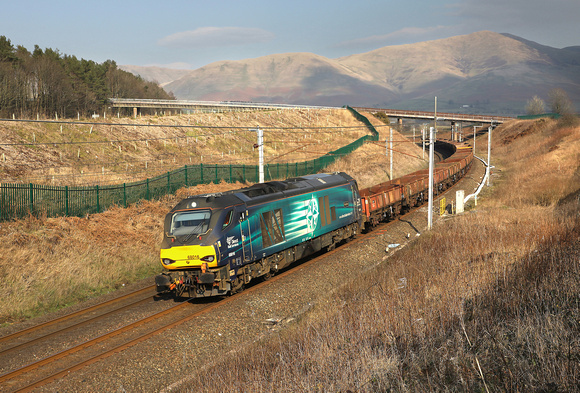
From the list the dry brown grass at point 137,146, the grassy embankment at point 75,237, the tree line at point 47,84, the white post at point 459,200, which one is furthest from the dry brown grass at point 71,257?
the tree line at point 47,84

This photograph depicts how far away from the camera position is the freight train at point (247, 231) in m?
13.9

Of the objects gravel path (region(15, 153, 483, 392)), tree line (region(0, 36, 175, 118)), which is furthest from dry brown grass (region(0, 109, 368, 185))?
tree line (region(0, 36, 175, 118))

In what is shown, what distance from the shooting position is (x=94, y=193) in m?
22.8

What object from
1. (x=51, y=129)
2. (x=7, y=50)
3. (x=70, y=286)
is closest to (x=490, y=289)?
(x=70, y=286)

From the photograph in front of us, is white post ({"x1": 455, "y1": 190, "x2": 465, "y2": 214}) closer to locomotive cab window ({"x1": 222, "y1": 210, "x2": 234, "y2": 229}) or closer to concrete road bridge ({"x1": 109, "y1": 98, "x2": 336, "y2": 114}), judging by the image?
locomotive cab window ({"x1": 222, "y1": 210, "x2": 234, "y2": 229})

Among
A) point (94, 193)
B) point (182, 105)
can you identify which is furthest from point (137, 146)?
point (182, 105)

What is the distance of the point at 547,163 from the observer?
47.2 meters

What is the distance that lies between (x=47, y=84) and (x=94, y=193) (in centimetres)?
6098

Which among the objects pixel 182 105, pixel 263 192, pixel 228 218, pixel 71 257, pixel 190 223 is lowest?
pixel 71 257

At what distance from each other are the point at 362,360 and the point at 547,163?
48051mm

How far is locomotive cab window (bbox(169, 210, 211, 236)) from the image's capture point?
1426 cm

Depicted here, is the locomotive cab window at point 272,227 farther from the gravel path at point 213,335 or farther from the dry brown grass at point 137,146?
the dry brown grass at point 137,146

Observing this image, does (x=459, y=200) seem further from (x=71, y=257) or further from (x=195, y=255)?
(x=71, y=257)

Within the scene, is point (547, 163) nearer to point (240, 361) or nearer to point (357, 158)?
point (357, 158)
